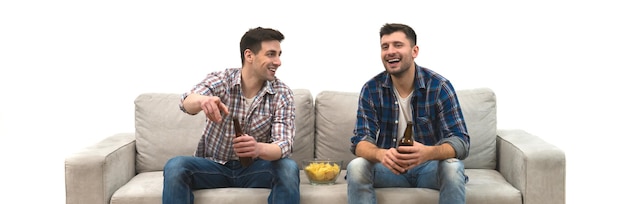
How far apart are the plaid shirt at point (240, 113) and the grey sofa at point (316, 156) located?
0.74ft

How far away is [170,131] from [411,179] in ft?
4.07

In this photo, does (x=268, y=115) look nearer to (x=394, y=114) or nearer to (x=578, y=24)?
(x=394, y=114)

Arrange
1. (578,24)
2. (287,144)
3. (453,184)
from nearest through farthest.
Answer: (453,184)
(287,144)
(578,24)

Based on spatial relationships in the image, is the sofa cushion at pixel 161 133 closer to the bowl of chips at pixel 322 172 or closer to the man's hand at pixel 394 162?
the bowl of chips at pixel 322 172

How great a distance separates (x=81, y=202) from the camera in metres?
3.39

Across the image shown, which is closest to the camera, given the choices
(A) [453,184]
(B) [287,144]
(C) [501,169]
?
(A) [453,184]

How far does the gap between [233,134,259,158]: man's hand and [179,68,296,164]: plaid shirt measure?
224 millimetres

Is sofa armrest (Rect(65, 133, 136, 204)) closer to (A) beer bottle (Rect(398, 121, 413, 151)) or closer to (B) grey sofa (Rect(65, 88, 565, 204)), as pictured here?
(B) grey sofa (Rect(65, 88, 565, 204))

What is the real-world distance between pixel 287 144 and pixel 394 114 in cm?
49

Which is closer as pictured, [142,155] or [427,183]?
[427,183]

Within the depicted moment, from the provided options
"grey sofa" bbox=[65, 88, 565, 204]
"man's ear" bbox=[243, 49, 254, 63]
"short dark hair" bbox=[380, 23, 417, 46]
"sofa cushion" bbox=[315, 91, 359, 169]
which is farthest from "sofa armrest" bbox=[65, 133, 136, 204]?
"short dark hair" bbox=[380, 23, 417, 46]

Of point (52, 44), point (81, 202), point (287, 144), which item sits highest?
point (52, 44)

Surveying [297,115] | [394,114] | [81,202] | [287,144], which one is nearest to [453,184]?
[394,114]

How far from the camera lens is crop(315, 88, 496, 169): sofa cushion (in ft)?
12.8
